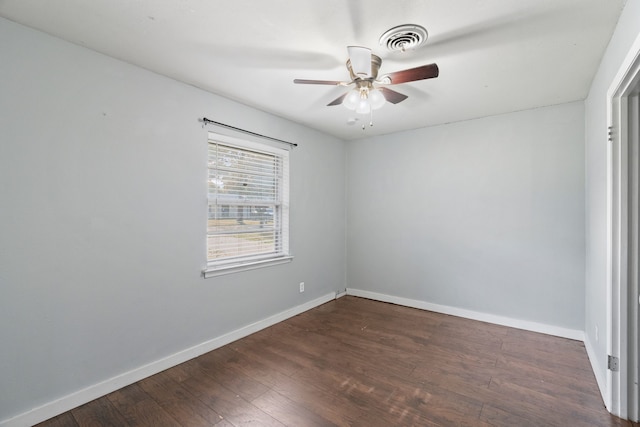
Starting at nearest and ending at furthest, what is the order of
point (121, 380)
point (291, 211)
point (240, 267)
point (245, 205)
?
1. point (121, 380)
2. point (240, 267)
3. point (245, 205)
4. point (291, 211)

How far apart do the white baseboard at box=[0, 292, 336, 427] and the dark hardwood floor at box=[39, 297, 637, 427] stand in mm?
53

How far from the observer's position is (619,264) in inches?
Answer: 72.4

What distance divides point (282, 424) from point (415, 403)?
92cm

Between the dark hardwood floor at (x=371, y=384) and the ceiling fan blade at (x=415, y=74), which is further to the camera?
the dark hardwood floor at (x=371, y=384)

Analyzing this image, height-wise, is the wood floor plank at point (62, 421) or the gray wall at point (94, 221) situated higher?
the gray wall at point (94, 221)

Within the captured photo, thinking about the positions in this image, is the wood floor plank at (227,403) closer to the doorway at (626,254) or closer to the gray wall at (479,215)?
the doorway at (626,254)

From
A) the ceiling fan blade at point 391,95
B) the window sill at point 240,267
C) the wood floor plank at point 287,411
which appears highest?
the ceiling fan blade at point 391,95

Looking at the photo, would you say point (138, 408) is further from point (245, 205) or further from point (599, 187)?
point (599, 187)

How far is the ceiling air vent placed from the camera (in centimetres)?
180

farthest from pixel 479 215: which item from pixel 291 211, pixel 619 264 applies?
pixel 291 211

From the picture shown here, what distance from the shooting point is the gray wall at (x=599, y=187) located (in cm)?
171

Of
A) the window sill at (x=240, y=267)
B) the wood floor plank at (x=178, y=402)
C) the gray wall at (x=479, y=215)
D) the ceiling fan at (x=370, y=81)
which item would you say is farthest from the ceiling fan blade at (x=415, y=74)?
the wood floor plank at (x=178, y=402)

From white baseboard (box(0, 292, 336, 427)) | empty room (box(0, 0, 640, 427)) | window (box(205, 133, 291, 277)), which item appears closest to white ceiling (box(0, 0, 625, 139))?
empty room (box(0, 0, 640, 427))

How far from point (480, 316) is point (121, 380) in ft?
12.2
